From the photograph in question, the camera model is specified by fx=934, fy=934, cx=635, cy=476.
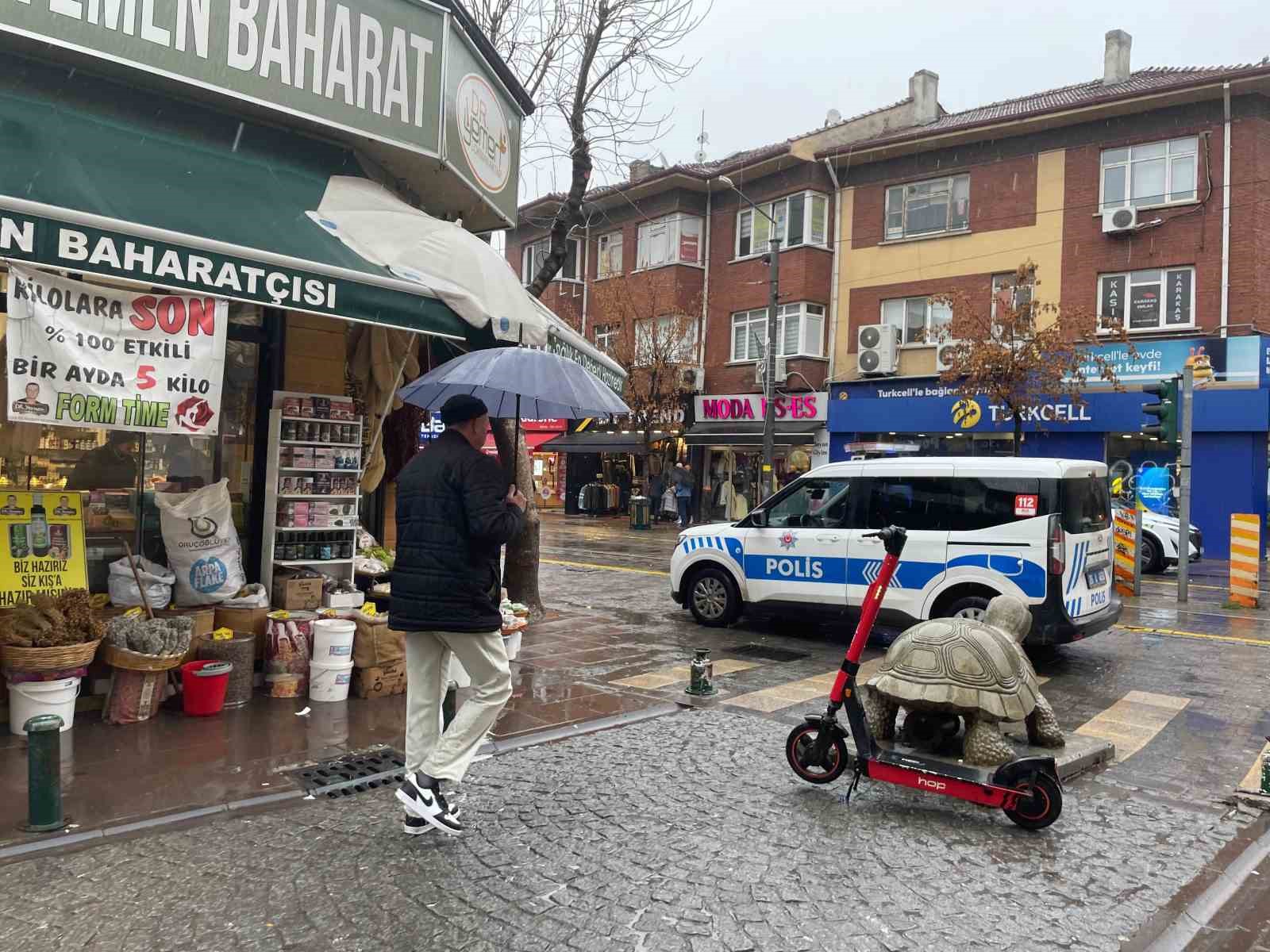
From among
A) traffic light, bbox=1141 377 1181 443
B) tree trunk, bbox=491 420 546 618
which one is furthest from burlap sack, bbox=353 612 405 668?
traffic light, bbox=1141 377 1181 443

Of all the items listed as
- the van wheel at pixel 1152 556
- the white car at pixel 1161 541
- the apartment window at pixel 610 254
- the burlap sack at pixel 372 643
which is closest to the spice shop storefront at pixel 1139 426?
the white car at pixel 1161 541

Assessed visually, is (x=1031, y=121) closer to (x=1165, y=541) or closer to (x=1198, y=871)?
(x=1165, y=541)

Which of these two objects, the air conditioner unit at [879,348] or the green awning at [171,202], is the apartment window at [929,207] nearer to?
the air conditioner unit at [879,348]

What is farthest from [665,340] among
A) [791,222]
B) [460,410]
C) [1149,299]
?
[460,410]

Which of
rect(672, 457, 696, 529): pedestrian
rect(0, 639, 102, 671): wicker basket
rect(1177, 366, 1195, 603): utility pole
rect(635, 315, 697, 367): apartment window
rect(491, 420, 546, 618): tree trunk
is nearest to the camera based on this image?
rect(0, 639, 102, 671): wicker basket

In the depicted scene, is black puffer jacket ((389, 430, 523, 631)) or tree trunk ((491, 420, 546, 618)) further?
tree trunk ((491, 420, 546, 618))

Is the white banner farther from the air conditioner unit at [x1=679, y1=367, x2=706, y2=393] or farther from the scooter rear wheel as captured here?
the air conditioner unit at [x1=679, y1=367, x2=706, y2=393]

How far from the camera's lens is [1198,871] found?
434cm

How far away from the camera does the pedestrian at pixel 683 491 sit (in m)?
28.4

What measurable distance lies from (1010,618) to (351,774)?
3.95 m

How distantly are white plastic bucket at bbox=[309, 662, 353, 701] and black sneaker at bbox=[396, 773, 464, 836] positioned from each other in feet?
8.04

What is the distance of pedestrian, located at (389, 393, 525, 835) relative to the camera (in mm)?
4348

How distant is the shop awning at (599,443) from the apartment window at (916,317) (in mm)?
7960

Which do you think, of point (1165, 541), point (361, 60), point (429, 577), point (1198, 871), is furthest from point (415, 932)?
point (1165, 541)
